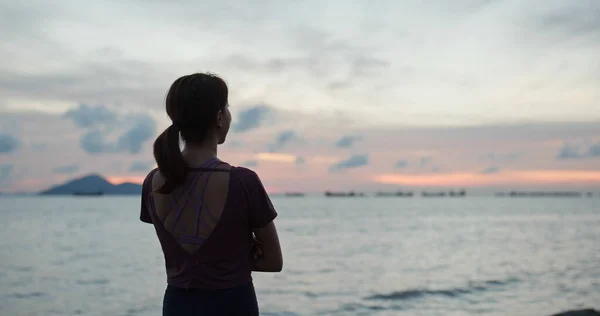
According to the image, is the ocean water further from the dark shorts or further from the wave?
the dark shorts

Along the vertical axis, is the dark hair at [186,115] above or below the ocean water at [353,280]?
above

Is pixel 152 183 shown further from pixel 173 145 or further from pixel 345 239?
pixel 345 239

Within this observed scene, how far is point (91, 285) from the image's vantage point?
81.0ft

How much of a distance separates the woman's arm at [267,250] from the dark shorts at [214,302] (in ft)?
0.33

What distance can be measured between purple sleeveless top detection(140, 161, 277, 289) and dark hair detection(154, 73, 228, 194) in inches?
3.7

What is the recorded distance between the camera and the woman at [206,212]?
2439 millimetres

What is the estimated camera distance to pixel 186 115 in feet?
8.25

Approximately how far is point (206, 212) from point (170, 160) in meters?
0.26

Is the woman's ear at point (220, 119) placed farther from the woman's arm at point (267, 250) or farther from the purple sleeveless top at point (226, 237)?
the woman's arm at point (267, 250)

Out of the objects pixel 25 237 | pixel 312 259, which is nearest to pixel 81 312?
pixel 312 259

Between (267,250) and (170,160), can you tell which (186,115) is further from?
(267,250)

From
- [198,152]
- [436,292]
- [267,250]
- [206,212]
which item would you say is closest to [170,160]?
[198,152]

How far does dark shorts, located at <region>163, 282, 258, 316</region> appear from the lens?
2494 millimetres

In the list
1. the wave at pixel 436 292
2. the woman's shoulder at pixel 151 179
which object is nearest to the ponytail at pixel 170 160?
the woman's shoulder at pixel 151 179
